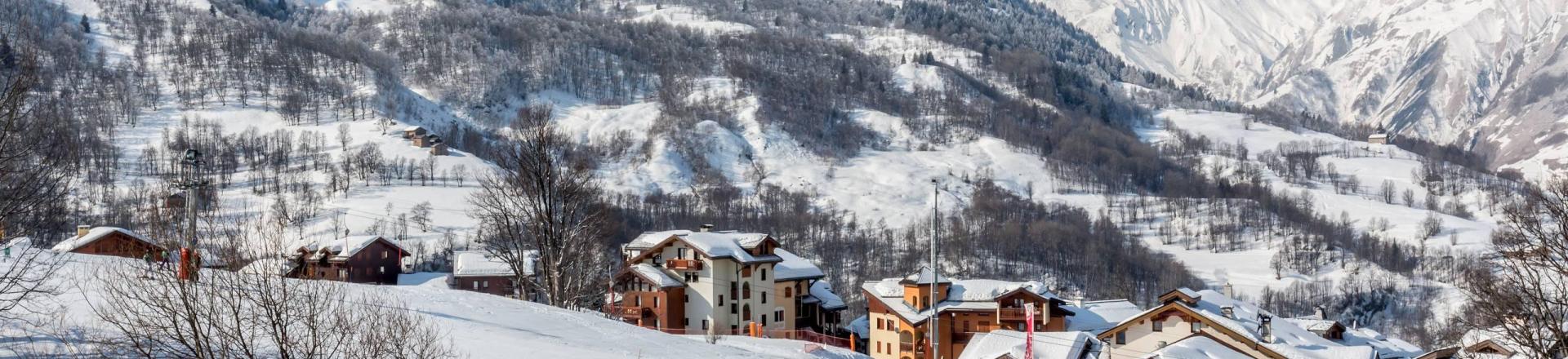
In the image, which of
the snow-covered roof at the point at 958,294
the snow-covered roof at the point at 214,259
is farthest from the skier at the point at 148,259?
the snow-covered roof at the point at 958,294

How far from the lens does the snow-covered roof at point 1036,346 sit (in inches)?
1806

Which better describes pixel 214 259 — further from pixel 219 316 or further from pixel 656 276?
pixel 656 276

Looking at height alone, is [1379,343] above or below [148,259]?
below

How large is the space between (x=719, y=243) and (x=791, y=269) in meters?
6.13

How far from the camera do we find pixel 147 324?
15.3m

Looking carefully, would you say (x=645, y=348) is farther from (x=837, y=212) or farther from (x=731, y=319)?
(x=837, y=212)

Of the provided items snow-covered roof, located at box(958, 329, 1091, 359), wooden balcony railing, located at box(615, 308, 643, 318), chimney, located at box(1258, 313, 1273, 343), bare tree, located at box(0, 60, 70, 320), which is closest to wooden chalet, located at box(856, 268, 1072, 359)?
chimney, located at box(1258, 313, 1273, 343)

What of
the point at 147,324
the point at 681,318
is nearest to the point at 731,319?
the point at 681,318

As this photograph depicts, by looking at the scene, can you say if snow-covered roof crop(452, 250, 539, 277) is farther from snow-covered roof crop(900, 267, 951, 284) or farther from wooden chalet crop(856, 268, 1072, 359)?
snow-covered roof crop(900, 267, 951, 284)

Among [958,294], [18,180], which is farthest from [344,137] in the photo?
[18,180]

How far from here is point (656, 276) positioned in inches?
2677

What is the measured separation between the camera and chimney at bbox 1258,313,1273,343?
55.0 metres

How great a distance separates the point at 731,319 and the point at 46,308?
5066cm

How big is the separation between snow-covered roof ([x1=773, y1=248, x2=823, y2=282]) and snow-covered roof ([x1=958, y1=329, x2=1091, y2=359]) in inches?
955
